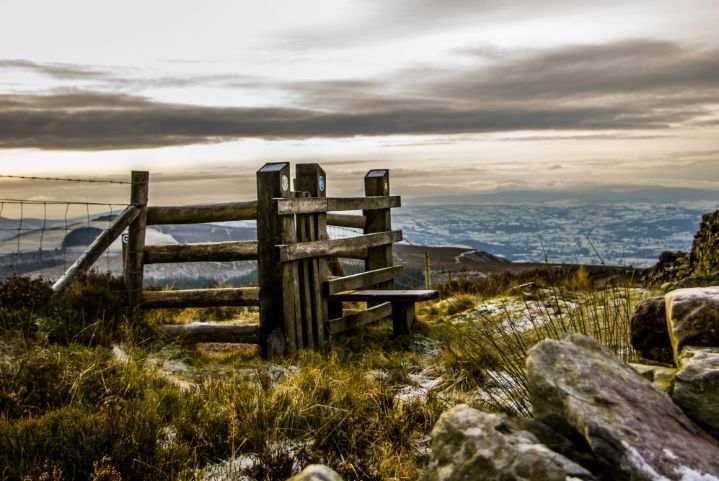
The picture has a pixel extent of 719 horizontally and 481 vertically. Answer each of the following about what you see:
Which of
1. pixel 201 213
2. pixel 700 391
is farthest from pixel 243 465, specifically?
pixel 201 213

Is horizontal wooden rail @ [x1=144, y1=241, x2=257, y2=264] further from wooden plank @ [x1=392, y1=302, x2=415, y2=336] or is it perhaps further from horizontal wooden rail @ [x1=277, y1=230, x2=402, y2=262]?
wooden plank @ [x1=392, y1=302, x2=415, y2=336]

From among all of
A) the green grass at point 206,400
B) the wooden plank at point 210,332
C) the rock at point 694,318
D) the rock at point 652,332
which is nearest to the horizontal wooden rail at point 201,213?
the wooden plank at point 210,332

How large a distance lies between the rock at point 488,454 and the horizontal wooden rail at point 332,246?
17.1ft

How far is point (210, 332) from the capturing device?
912 centimetres

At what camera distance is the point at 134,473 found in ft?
14.6

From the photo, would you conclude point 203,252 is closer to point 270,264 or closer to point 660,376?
point 270,264

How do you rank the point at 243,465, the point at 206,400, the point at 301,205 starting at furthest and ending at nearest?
1. the point at 301,205
2. the point at 206,400
3. the point at 243,465

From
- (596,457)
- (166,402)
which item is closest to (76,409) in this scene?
(166,402)

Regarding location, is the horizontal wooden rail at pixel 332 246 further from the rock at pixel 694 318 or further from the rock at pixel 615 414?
the rock at pixel 615 414

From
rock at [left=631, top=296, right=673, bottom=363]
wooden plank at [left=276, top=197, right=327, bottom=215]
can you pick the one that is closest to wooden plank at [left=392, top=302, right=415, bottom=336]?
wooden plank at [left=276, top=197, right=327, bottom=215]

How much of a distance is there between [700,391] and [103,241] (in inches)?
299

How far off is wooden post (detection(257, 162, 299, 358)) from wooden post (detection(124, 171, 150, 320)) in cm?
184

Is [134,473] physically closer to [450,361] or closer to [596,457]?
[596,457]

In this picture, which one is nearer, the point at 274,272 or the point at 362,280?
the point at 274,272
